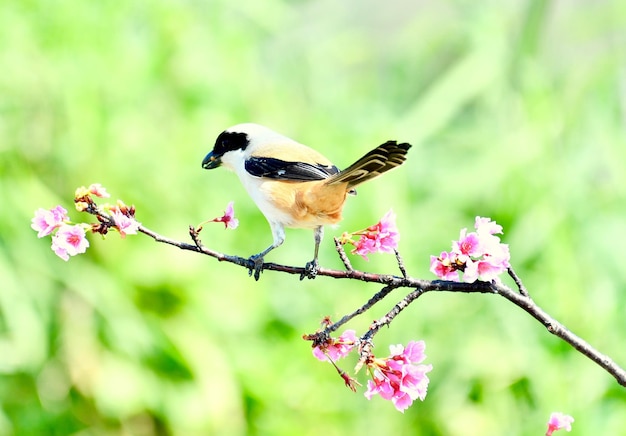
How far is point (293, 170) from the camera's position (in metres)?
1.18

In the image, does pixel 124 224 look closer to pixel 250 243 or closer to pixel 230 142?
pixel 230 142

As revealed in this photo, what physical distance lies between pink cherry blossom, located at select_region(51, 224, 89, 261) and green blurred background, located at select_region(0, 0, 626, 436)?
1.72 meters

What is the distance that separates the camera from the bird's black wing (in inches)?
45.9

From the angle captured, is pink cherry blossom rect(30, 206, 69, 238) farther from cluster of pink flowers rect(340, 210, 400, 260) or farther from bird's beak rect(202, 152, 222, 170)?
bird's beak rect(202, 152, 222, 170)

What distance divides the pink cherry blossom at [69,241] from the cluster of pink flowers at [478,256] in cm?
35

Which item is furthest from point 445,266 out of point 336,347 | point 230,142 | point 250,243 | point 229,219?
point 250,243

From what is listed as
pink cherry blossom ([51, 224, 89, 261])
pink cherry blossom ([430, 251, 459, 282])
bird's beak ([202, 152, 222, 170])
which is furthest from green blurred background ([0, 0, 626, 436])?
pink cherry blossom ([51, 224, 89, 261])

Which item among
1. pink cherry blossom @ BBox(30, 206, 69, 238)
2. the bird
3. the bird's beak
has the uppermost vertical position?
the bird's beak

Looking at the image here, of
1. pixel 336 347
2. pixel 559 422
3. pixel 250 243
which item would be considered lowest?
pixel 559 422

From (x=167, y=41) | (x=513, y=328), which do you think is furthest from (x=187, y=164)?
(x=513, y=328)

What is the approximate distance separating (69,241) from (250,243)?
79.1 inches

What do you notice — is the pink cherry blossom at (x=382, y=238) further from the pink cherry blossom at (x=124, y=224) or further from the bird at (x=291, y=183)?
the pink cherry blossom at (x=124, y=224)

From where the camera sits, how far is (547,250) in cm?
261

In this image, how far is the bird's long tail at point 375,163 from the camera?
0.85 meters
